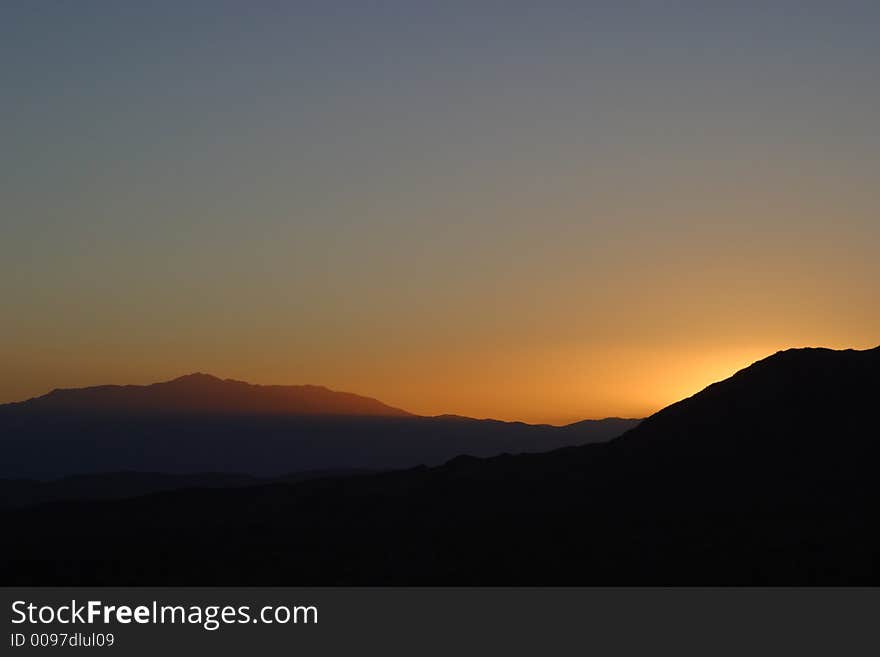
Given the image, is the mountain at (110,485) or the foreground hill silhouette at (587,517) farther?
the mountain at (110,485)

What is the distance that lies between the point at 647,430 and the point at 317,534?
15.5 m

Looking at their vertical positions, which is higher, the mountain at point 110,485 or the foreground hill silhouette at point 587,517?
the mountain at point 110,485

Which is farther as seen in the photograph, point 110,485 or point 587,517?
point 110,485

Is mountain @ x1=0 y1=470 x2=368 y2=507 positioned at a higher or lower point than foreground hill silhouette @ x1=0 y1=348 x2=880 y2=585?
higher

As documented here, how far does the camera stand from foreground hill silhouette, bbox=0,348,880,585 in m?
32.2

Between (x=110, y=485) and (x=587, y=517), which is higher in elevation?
(x=110, y=485)

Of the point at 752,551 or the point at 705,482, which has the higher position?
the point at 705,482

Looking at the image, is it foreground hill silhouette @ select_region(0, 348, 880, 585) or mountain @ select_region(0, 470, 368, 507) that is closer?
foreground hill silhouette @ select_region(0, 348, 880, 585)

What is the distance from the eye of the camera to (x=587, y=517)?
1433 inches


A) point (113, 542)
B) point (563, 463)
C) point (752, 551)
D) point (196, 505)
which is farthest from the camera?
point (196, 505)

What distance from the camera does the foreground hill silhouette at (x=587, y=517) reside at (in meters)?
32.2
